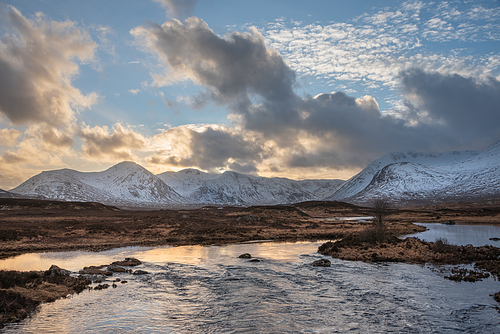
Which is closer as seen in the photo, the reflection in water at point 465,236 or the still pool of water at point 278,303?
the still pool of water at point 278,303

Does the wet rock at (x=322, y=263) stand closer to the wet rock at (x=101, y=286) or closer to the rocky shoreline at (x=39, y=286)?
the rocky shoreline at (x=39, y=286)

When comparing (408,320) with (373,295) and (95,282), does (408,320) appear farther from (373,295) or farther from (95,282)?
(95,282)

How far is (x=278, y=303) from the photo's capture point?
70.6 feet

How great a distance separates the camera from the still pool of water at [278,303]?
679 inches

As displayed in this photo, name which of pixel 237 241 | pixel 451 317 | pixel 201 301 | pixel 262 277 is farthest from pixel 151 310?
pixel 237 241

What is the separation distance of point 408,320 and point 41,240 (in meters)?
59.2

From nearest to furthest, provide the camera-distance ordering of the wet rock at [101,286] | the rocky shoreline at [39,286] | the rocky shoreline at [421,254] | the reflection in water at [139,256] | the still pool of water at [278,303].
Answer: the still pool of water at [278,303] → the rocky shoreline at [39,286] → the wet rock at [101,286] → the rocky shoreline at [421,254] → the reflection in water at [139,256]

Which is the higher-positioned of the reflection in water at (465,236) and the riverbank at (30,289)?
the riverbank at (30,289)

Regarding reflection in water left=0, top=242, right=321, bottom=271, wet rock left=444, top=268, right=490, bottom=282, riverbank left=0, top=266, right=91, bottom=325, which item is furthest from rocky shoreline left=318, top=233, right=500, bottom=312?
riverbank left=0, top=266, right=91, bottom=325

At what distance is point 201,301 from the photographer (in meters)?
22.1

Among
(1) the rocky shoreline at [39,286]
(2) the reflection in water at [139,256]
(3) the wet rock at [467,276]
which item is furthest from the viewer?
(2) the reflection in water at [139,256]

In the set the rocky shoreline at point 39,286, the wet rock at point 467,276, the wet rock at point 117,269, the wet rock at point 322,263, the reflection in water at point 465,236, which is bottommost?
the reflection in water at point 465,236

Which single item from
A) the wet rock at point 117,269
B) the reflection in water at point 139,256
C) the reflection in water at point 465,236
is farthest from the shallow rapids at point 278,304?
the reflection in water at point 465,236

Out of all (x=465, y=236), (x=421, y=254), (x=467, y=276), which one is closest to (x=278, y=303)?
(x=467, y=276)
